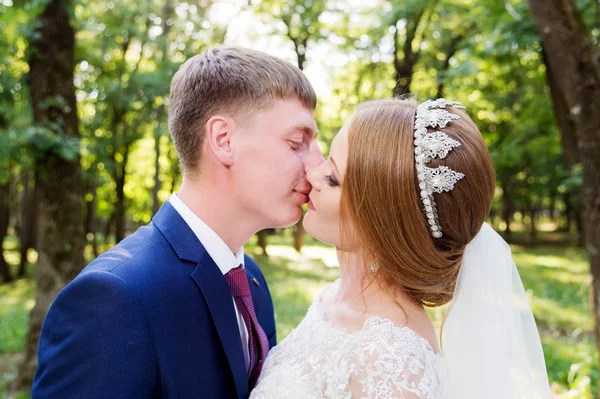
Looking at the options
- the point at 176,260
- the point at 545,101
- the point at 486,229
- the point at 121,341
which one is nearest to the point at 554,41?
the point at 486,229

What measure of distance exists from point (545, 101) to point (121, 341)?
16.4 m

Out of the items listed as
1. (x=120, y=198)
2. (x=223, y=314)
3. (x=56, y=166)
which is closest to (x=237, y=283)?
(x=223, y=314)

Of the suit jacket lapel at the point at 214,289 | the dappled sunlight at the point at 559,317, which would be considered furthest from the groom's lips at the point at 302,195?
the dappled sunlight at the point at 559,317

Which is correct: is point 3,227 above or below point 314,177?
below

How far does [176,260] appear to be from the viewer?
2146mm

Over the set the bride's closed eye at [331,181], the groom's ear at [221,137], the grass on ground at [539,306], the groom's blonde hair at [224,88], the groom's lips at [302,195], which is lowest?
the grass on ground at [539,306]

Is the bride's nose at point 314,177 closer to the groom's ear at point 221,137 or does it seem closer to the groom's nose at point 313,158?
the groom's nose at point 313,158

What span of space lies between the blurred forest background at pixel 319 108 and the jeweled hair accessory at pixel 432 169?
0.55m

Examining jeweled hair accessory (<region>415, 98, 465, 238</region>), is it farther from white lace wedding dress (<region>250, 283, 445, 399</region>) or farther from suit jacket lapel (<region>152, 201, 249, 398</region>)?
suit jacket lapel (<region>152, 201, 249, 398</region>)

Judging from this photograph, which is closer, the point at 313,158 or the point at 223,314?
the point at 223,314

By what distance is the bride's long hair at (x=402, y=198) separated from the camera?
86.8 inches

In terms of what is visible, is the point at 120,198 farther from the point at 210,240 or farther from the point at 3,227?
the point at 210,240

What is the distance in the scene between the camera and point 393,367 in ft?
6.46

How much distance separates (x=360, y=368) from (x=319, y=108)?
82.0 ft
